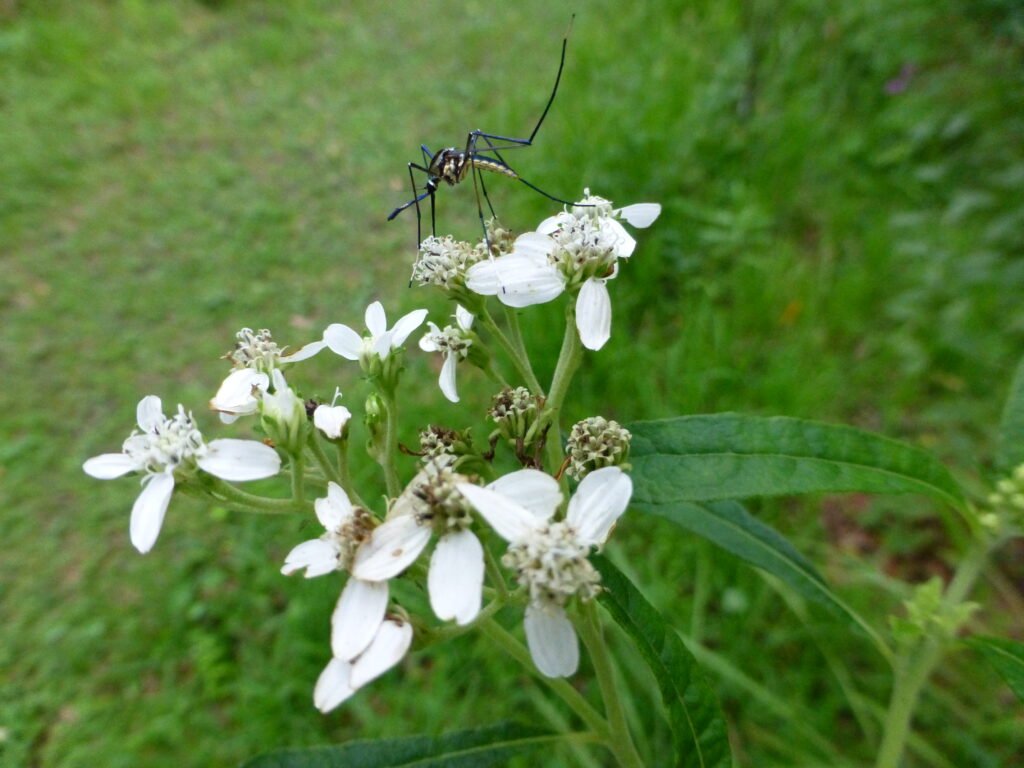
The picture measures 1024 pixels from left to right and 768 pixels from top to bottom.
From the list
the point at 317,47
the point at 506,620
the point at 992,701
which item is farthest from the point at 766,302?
the point at 317,47

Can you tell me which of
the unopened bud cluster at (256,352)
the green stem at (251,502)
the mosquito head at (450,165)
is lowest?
the green stem at (251,502)

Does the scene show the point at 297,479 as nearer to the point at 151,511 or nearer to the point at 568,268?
the point at 151,511

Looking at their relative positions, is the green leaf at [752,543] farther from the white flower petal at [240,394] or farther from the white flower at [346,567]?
the white flower petal at [240,394]

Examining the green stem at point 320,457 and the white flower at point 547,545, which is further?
the green stem at point 320,457

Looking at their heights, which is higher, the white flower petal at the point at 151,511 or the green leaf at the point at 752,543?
the white flower petal at the point at 151,511

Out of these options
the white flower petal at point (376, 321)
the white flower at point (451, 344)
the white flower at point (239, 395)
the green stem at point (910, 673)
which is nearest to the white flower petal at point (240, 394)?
the white flower at point (239, 395)

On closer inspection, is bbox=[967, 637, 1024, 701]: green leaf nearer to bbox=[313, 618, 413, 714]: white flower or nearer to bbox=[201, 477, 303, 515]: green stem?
bbox=[313, 618, 413, 714]: white flower

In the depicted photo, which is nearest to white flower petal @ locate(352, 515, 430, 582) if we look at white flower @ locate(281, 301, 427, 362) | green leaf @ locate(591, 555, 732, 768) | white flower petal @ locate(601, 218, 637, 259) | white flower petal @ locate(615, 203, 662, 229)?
green leaf @ locate(591, 555, 732, 768)

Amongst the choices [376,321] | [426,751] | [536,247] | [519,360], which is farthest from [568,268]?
[426,751]
